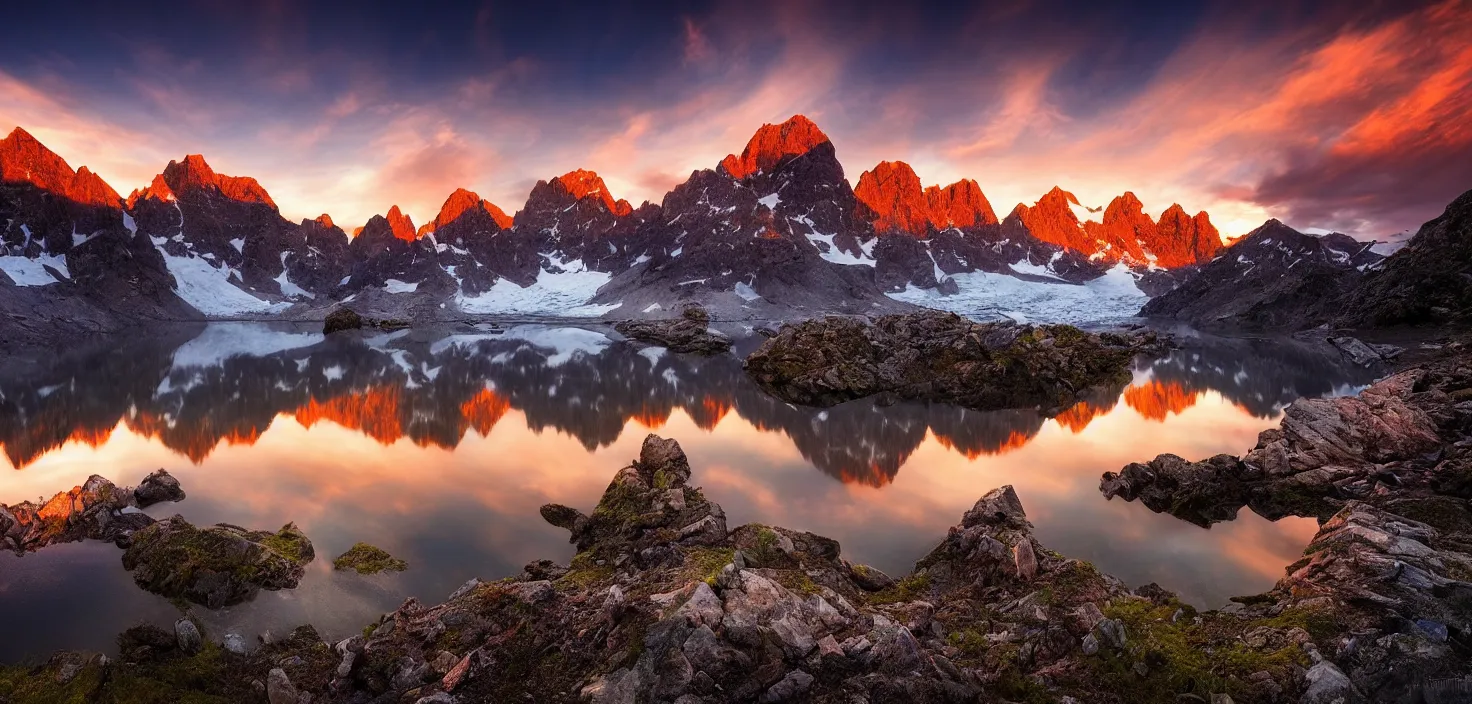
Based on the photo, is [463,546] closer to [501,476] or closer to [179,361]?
[501,476]

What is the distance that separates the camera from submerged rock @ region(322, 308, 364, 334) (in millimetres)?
121125

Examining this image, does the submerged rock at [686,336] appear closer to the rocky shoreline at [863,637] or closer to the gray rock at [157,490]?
the gray rock at [157,490]

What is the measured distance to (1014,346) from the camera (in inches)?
1663

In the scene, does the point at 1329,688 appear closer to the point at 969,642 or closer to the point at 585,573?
the point at 969,642

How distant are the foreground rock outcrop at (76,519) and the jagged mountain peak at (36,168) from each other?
846 ft

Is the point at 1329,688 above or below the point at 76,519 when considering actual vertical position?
above

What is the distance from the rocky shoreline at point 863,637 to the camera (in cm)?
748

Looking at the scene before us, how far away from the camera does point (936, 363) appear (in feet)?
142

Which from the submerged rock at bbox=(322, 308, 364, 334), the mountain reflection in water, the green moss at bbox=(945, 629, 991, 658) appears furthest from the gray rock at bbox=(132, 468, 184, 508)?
the submerged rock at bbox=(322, 308, 364, 334)

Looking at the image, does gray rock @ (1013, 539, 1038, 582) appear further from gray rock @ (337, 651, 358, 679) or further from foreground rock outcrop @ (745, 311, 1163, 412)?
foreground rock outcrop @ (745, 311, 1163, 412)

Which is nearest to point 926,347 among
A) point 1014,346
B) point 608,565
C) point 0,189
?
point 1014,346

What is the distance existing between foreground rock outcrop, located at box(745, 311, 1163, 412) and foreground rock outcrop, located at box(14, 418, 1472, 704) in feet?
82.0

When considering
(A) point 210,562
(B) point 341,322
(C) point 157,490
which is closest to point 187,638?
(A) point 210,562

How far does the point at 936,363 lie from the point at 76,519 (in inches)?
1625
